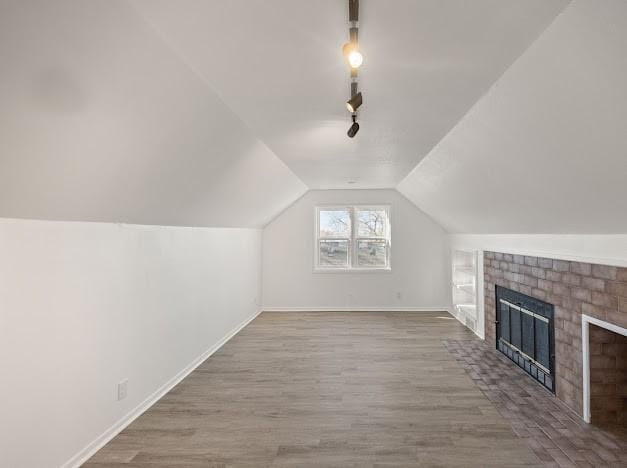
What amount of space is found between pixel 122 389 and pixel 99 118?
2185mm

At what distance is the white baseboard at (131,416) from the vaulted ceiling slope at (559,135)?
3470 millimetres

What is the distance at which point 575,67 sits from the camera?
5.06 feet

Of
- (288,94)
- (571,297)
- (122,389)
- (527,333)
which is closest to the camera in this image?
(288,94)

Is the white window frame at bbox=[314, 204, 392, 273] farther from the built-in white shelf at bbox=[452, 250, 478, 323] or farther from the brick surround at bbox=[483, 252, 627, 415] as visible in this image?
the brick surround at bbox=[483, 252, 627, 415]

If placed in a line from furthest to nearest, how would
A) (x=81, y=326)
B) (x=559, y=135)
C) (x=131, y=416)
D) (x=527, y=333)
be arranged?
(x=527, y=333) → (x=131, y=416) → (x=81, y=326) → (x=559, y=135)

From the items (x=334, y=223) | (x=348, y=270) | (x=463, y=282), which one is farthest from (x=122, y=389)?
(x=463, y=282)

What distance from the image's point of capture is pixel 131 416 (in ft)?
9.85

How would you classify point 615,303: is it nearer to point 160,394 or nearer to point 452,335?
point 452,335

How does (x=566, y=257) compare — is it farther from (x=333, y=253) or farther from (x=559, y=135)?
(x=333, y=253)

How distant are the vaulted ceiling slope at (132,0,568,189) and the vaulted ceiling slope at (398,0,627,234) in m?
0.11

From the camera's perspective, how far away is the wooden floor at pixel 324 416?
8.32 feet

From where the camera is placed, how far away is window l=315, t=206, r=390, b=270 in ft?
24.3

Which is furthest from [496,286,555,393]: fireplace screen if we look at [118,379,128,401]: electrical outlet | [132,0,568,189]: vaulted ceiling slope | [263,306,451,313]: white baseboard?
[118,379,128,401]: electrical outlet

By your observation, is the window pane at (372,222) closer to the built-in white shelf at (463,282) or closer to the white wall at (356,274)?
the white wall at (356,274)
